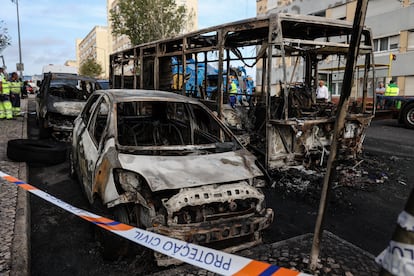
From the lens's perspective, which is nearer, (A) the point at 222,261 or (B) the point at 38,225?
(A) the point at 222,261

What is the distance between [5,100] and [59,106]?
5.57 metres

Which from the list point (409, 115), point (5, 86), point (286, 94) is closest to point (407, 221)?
point (286, 94)

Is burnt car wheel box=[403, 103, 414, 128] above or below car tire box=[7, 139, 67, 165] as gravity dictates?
above

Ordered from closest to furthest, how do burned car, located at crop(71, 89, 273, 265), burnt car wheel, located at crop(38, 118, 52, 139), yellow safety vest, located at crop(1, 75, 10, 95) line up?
burned car, located at crop(71, 89, 273, 265)
burnt car wheel, located at crop(38, 118, 52, 139)
yellow safety vest, located at crop(1, 75, 10, 95)

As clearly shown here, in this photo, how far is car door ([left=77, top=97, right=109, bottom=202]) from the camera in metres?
3.73

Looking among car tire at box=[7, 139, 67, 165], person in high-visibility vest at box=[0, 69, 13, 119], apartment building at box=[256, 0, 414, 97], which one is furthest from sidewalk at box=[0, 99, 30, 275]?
apartment building at box=[256, 0, 414, 97]

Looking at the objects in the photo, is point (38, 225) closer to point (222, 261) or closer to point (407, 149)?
point (222, 261)

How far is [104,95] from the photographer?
434 centimetres

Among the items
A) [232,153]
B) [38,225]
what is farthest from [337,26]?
[38,225]

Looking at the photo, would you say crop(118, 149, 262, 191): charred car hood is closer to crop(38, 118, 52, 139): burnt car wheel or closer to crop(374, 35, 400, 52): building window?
crop(38, 118, 52, 139): burnt car wheel

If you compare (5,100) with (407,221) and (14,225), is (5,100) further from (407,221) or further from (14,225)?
(407,221)

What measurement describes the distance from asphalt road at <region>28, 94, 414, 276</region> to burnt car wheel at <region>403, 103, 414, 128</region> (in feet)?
21.5

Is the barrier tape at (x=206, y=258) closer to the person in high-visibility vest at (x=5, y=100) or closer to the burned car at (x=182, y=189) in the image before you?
the burned car at (x=182, y=189)

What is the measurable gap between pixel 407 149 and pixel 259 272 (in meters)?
8.29
